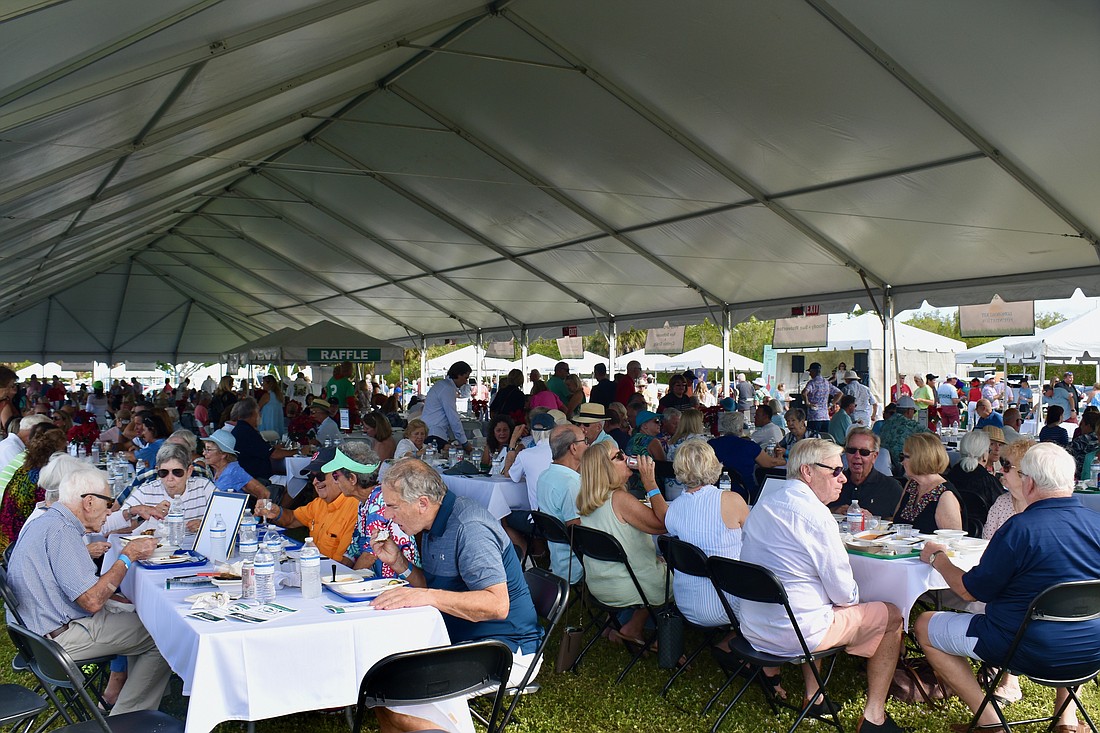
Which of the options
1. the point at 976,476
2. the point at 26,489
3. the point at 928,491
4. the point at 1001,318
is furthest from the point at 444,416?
the point at 1001,318

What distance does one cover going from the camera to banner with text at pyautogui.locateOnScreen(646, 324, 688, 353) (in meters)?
15.6

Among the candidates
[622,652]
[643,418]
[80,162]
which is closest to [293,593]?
[622,652]

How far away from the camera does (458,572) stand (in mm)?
3191

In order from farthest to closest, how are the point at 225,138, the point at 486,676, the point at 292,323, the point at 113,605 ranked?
the point at 292,323, the point at 225,138, the point at 113,605, the point at 486,676

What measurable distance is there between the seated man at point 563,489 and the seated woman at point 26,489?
2.76 meters

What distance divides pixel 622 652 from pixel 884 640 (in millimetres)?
1564

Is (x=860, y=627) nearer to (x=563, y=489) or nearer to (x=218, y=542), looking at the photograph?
(x=563, y=489)

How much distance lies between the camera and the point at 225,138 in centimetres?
905

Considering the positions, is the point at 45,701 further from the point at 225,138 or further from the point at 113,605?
the point at 225,138

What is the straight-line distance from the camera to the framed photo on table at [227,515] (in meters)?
3.80

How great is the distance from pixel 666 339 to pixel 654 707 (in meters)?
12.0

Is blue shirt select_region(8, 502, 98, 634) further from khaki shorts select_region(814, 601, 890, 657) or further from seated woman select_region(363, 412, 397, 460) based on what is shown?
seated woman select_region(363, 412, 397, 460)

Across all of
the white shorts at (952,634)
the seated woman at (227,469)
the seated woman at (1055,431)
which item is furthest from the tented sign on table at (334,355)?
the white shorts at (952,634)

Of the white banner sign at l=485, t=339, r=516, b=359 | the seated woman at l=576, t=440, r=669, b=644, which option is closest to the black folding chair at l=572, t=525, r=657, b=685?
the seated woman at l=576, t=440, r=669, b=644
